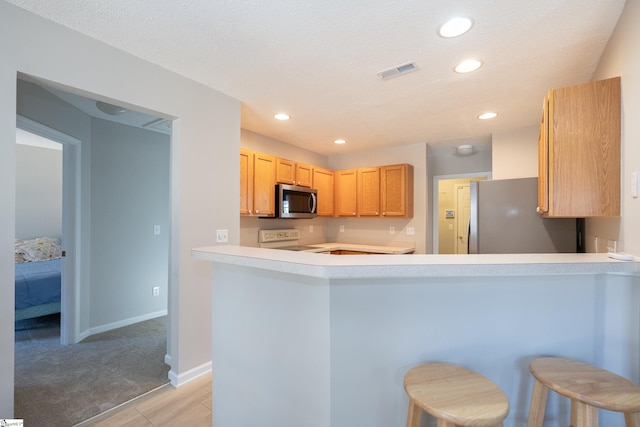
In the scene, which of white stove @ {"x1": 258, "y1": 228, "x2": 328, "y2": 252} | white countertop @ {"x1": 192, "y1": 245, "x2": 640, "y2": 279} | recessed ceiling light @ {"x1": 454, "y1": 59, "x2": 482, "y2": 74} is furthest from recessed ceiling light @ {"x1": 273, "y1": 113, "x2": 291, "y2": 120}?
white countertop @ {"x1": 192, "y1": 245, "x2": 640, "y2": 279}

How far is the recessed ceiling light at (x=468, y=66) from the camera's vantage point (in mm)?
2031

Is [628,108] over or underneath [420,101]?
underneath

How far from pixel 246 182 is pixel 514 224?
8.91ft

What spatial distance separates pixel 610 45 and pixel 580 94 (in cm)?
48

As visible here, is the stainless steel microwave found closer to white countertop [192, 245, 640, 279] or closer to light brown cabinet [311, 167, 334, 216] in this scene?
light brown cabinet [311, 167, 334, 216]

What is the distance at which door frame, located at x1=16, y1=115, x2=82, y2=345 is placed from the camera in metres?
2.96

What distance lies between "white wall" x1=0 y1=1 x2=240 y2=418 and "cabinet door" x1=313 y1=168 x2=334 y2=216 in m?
1.94

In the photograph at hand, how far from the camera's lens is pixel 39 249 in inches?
177

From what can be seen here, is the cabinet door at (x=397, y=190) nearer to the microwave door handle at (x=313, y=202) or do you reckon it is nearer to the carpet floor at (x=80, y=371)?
the microwave door handle at (x=313, y=202)

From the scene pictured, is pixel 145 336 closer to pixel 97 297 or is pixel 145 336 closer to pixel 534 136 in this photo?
pixel 97 297

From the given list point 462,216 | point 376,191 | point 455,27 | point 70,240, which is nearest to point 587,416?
point 455,27

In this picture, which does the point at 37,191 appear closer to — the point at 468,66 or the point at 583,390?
the point at 468,66

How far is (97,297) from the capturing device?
328cm

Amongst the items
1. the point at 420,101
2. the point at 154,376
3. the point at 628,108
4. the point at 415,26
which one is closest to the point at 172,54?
the point at 415,26
